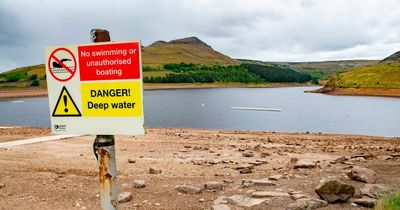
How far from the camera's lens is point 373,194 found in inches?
258

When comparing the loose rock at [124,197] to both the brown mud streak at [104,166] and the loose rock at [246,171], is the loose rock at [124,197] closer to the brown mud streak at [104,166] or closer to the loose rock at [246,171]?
the loose rock at [246,171]

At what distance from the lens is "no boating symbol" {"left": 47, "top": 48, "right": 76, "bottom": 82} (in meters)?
3.02

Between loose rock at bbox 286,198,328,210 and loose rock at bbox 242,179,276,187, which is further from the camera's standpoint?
loose rock at bbox 242,179,276,187

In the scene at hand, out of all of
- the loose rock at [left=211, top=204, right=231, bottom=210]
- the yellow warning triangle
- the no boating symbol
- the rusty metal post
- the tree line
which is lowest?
the loose rock at [left=211, top=204, right=231, bottom=210]

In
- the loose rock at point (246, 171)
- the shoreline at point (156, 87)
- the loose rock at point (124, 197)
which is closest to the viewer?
the loose rock at point (124, 197)

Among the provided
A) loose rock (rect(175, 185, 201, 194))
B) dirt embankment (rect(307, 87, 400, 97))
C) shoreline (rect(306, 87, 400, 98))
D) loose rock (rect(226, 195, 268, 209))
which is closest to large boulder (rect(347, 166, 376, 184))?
loose rock (rect(226, 195, 268, 209))

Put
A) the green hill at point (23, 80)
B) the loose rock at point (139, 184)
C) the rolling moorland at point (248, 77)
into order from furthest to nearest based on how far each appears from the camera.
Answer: the green hill at point (23, 80) → the rolling moorland at point (248, 77) → the loose rock at point (139, 184)

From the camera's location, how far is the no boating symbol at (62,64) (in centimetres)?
302

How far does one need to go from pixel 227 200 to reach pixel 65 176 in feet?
14.3

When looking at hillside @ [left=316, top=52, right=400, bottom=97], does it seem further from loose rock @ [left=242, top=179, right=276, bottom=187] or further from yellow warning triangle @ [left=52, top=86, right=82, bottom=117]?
yellow warning triangle @ [left=52, top=86, right=82, bottom=117]

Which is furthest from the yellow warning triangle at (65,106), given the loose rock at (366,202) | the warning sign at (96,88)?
the loose rock at (366,202)

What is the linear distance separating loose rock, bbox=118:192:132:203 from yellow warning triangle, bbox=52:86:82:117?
4258 millimetres

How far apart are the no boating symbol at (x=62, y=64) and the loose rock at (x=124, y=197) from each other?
14.5ft

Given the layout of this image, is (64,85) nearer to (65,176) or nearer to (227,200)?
(227,200)
